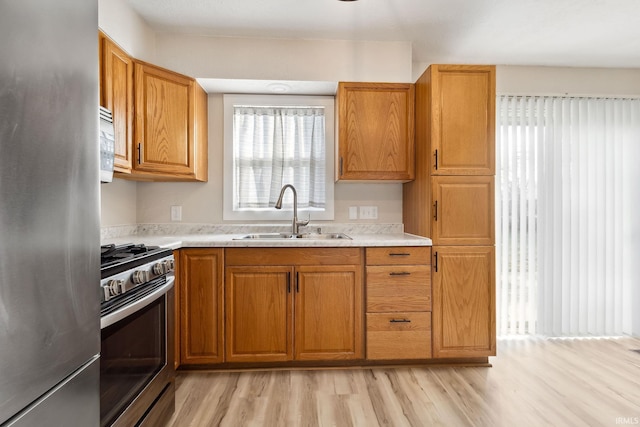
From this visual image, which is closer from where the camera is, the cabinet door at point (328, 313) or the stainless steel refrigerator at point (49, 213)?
the stainless steel refrigerator at point (49, 213)

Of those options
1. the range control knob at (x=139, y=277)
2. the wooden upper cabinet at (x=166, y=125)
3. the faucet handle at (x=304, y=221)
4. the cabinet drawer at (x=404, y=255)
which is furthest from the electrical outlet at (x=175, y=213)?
the cabinet drawer at (x=404, y=255)

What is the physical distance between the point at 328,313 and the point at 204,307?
0.84 metres

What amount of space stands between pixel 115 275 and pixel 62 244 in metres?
0.60

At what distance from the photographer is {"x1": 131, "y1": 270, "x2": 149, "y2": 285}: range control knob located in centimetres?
137

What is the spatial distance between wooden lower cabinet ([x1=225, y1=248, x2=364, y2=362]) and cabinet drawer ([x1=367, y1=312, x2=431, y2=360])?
0.12m

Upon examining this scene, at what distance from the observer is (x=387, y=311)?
235 centimetres

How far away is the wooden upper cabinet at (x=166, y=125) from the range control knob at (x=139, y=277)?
1.10m

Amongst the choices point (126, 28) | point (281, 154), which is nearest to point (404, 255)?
point (281, 154)

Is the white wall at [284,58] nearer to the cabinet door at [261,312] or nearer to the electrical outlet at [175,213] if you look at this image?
the electrical outlet at [175,213]

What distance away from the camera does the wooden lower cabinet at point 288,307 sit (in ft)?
7.57

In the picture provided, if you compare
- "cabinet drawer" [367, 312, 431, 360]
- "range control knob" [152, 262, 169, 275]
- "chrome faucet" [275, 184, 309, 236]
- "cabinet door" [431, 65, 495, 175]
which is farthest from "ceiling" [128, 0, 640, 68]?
"cabinet drawer" [367, 312, 431, 360]

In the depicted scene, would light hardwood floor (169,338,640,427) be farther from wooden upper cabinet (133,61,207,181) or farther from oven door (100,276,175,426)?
wooden upper cabinet (133,61,207,181)

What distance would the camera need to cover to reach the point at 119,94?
2.07 meters

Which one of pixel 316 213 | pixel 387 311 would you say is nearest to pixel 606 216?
pixel 387 311
